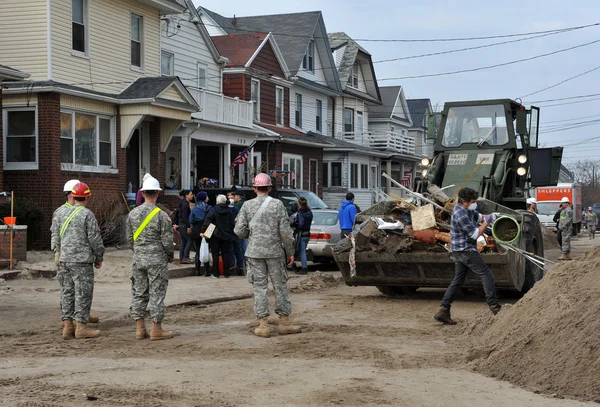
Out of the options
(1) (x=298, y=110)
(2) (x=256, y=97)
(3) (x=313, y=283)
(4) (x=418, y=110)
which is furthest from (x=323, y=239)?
(4) (x=418, y=110)

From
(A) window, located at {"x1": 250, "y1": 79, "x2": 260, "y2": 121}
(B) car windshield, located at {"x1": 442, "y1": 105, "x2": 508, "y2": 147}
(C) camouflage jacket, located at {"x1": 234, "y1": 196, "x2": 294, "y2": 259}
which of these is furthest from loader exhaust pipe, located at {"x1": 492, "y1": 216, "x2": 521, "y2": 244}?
(A) window, located at {"x1": 250, "y1": 79, "x2": 260, "y2": 121}

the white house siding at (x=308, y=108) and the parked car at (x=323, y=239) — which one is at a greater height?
the white house siding at (x=308, y=108)

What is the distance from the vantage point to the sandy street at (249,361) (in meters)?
6.98

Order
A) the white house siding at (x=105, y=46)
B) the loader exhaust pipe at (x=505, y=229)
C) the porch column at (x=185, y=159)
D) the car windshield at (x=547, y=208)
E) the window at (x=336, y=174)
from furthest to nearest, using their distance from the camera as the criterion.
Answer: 1. the window at (x=336, y=174)
2. the car windshield at (x=547, y=208)
3. the porch column at (x=185, y=159)
4. the white house siding at (x=105, y=46)
5. the loader exhaust pipe at (x=505, y=229)

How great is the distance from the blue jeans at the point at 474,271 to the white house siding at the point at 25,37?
Answer: 14.1 metres

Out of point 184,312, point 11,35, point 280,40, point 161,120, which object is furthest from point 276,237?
point 280,40

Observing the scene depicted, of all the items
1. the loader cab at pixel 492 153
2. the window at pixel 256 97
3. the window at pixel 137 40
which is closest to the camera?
the loader cab at pixel 492 153

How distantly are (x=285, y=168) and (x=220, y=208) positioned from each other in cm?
1975

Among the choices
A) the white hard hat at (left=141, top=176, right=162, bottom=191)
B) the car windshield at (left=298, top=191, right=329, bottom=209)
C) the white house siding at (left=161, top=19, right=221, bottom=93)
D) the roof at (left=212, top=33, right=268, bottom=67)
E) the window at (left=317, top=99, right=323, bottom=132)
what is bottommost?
the car windshield at (left=298, top=191, right=329, bottom=209)

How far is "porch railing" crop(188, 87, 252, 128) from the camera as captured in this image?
28656 mm

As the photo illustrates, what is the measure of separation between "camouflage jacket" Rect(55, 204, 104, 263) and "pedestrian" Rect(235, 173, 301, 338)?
1.74 metres

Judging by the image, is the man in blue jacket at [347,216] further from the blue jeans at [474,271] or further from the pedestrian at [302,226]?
the blue jeans at [474,271]

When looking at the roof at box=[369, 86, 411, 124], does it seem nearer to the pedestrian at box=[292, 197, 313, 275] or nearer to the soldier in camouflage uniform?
the soldier in camouflage uniform

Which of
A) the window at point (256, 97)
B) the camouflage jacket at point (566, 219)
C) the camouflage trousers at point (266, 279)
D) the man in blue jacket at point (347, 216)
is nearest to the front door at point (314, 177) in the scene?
the window at point (256, 97)
